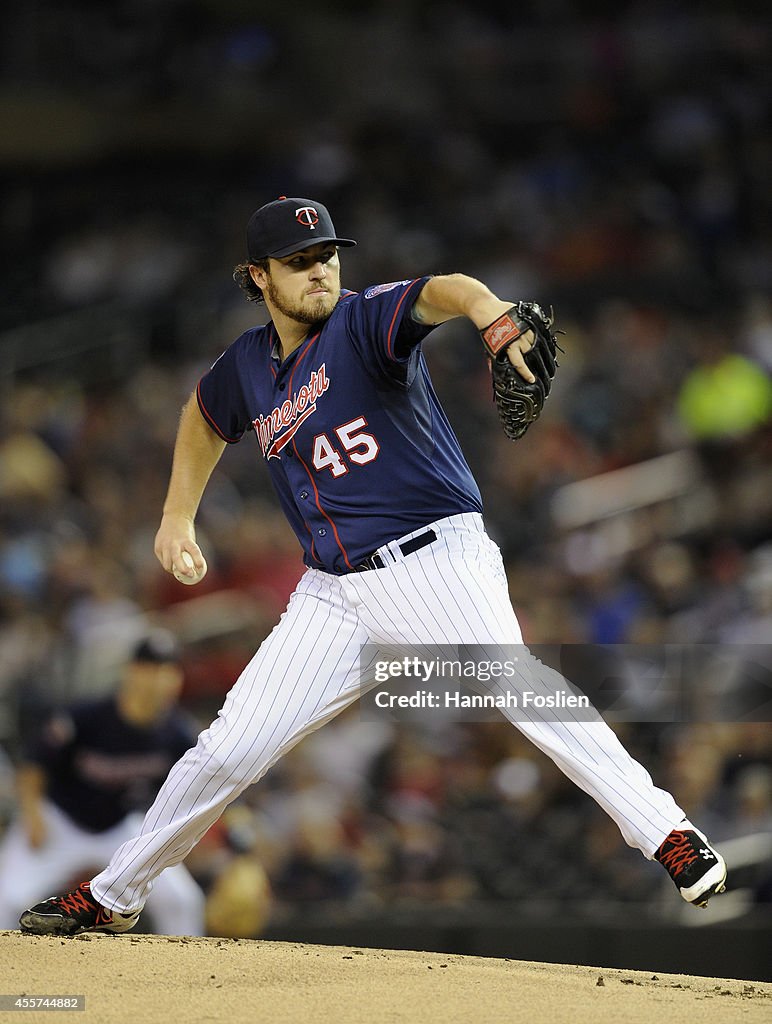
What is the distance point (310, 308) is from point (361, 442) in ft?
1.35

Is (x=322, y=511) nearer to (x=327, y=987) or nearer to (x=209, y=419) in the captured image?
(x=209, y=419)

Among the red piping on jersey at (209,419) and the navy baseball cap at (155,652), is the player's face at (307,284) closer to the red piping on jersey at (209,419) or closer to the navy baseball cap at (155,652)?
the red piping on jersey at (209,419)

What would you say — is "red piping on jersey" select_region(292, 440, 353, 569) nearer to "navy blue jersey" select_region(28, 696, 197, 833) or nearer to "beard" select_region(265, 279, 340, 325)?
"beard" select_region(265, 279, 340, 325)

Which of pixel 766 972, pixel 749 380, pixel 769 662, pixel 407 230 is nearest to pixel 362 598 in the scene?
pixel 766 972

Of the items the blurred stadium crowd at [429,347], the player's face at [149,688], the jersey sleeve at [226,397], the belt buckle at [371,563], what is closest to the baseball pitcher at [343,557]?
the belt buckle at [371,563]

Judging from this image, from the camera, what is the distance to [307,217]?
3.82 metres

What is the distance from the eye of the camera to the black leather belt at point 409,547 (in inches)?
148

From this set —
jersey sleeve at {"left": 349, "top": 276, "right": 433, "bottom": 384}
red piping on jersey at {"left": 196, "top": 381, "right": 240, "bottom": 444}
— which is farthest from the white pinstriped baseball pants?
red piping on jersey at {"left": 196, "top": 381, "right": 240, "bottom": 444}

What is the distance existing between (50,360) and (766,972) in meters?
7.52

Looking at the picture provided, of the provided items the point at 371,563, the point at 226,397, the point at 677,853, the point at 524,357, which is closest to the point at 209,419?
the point at 226,397

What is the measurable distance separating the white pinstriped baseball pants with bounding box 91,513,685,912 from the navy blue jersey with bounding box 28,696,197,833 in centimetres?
231

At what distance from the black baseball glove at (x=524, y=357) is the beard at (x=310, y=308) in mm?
738

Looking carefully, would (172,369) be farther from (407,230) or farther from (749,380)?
(749,380)

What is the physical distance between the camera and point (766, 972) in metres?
6.37
